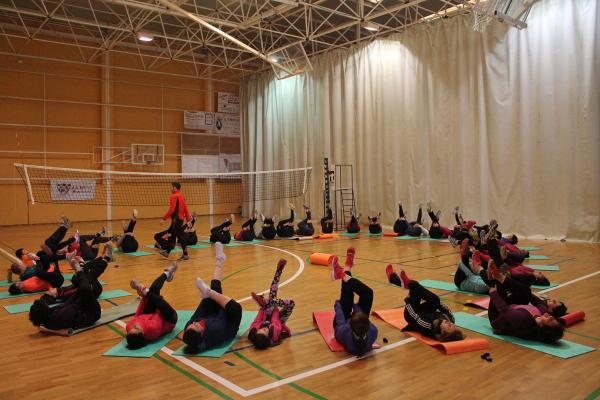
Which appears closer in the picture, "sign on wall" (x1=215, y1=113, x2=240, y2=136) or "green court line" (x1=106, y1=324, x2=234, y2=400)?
"green court line" (x1=106, y1=324, x2=234, y2=400)

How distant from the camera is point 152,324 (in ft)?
14.4

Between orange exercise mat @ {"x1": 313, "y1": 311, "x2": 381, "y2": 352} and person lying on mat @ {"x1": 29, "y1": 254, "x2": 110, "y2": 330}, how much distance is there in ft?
7.26

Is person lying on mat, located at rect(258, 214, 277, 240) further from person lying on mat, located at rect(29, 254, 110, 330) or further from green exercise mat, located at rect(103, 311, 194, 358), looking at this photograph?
green exercise mat, located at rect(103, 311, 194, 358)

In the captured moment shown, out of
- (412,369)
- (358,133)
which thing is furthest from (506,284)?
(358,133)

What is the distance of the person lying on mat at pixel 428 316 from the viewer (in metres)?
4.21

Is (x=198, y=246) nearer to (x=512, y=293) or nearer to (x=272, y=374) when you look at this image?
(x=272, y=374)

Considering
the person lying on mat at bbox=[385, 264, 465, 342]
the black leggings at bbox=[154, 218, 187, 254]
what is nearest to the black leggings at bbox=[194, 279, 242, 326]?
the person lying on mat at bbox=[385, 264, 465, 342]

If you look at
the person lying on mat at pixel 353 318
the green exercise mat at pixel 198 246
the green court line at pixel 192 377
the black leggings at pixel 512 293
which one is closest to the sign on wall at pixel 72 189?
the green exercise mat at pixel 198 246

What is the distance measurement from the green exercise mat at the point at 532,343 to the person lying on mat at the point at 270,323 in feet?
5.52

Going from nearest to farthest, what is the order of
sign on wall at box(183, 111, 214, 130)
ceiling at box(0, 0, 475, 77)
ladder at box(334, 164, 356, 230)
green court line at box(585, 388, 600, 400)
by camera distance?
green court line at box(585, 388, 600, 400) → ceiling at box(0, 0, 475, 77) → ladder at box(334, 164, 356, 230) → sign on wall at box(183, 111, 214, 130)

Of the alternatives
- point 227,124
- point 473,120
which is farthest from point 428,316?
point 227,124

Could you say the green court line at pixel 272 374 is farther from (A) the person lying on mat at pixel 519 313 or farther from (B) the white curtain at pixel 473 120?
(B) the white curtain at pixel 473 120

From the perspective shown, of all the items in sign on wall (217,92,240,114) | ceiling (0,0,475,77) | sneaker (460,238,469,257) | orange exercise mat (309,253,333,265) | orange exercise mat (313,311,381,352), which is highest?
ceiling (0,0,475,77)

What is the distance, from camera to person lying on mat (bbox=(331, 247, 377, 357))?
3.84 meters
